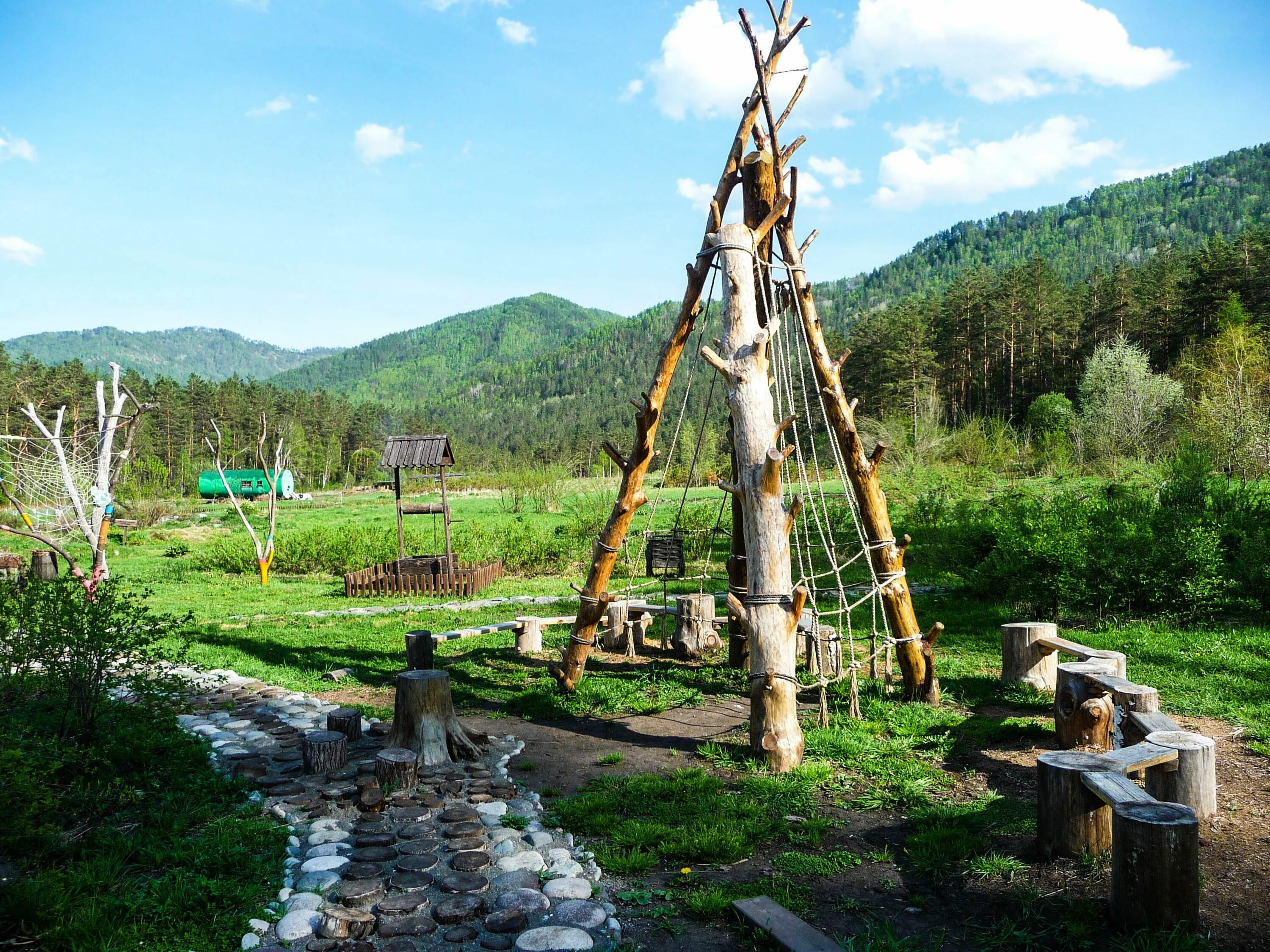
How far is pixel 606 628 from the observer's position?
9.48 metres

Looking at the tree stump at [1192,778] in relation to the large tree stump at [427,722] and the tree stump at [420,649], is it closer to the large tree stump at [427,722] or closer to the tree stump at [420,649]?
the large tree stump at [427,722]

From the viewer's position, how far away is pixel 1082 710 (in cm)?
533

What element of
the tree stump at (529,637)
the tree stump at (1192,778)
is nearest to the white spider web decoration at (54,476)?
the tree stump at (529,637)

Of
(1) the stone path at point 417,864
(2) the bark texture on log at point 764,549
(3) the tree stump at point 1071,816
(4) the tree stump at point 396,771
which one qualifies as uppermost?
(2) the bark texture on log at point 764,549

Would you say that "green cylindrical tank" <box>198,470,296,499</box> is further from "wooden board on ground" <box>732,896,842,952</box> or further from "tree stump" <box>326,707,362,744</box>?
"wooden board on ground" <box>732,896,842,952</box>

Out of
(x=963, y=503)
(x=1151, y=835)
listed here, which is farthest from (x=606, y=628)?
(x=963, y=503)

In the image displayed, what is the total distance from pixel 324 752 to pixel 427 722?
712mm

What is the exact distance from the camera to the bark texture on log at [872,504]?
6.80 m

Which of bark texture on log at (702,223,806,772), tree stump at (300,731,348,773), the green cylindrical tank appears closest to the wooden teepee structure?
bark texture on log at (702,223,806,772)

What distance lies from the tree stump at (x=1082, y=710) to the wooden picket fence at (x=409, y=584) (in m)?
10.5

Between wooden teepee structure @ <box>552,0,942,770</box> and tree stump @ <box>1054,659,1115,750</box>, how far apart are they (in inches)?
42.1

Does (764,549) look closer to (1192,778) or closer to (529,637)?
(1192,778)

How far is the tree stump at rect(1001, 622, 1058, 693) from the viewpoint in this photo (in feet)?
23.3

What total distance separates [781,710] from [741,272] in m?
3.39
